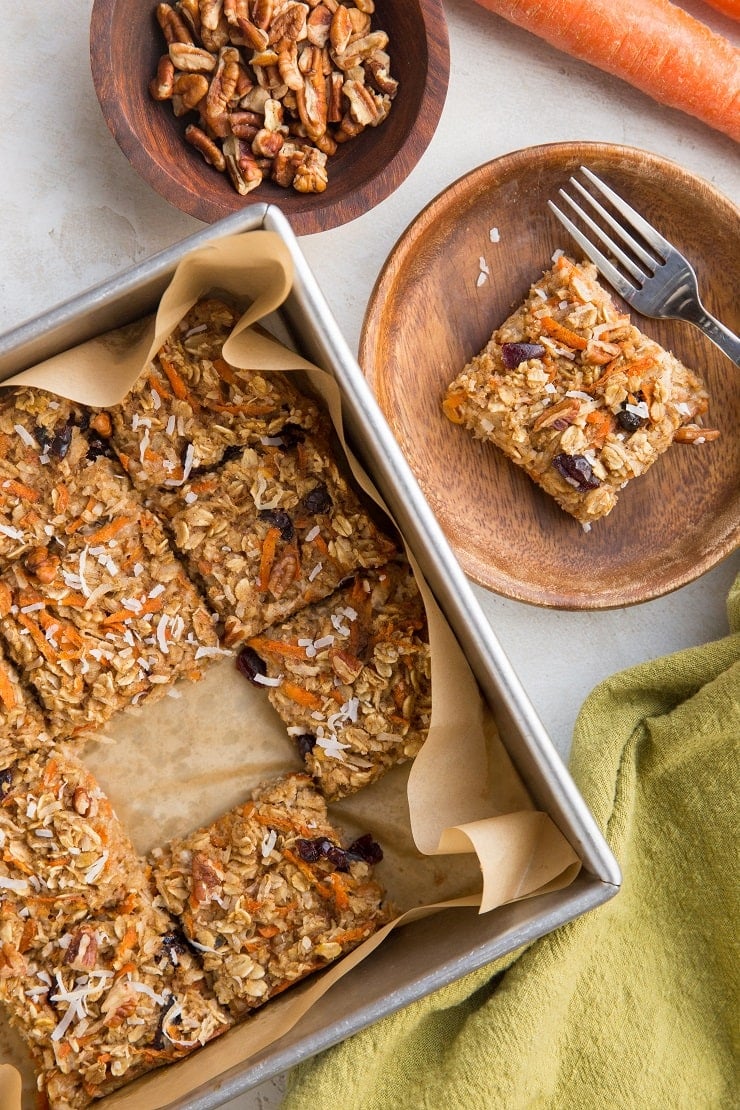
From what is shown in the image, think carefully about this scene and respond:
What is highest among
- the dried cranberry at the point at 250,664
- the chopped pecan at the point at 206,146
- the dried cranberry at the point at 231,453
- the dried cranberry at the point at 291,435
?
the chopped pecan at the point at 206,146

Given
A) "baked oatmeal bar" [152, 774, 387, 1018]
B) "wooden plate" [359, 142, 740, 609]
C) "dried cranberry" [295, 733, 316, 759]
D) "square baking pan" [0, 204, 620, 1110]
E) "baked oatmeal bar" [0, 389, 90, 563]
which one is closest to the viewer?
"square baking pan" [0, 204, 620, 1110]

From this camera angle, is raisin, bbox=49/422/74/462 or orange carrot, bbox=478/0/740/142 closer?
raisin, bbox=49/422/74/462

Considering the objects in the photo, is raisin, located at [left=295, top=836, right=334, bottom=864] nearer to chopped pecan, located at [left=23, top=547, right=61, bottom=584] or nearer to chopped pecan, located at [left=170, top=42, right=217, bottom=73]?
chopped pecan, located at [left=23, top=547, right=61, bottom=584]

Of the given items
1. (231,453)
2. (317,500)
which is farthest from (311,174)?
(317,500)

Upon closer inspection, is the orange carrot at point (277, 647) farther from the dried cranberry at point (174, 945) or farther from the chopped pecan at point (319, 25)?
the chopped pecan at point (319, 25)

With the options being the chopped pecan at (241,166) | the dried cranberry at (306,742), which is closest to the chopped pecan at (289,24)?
the chopped pecan at (241,166)

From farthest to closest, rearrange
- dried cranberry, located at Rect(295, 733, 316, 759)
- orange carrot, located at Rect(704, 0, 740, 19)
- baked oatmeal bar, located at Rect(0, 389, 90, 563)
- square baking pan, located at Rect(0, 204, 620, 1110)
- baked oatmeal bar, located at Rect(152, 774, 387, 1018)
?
orange carrot, located at Rect(704, 0, 740, 19) → dried cranberry, located at Rect(295, 733, 316, 759) → baked oatmeal bar, located at Rect(152, 774, 387, 1018) → baked oatmeal bar, located at Rect(0, 389, 90, 563) → square baking pan, located at Rect(0, 204, 620, 1110)

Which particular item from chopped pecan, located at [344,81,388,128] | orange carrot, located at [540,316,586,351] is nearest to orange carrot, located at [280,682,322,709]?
orange carrot, located at [540,316,586,351]

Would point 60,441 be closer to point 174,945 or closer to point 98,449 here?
point 98,449
